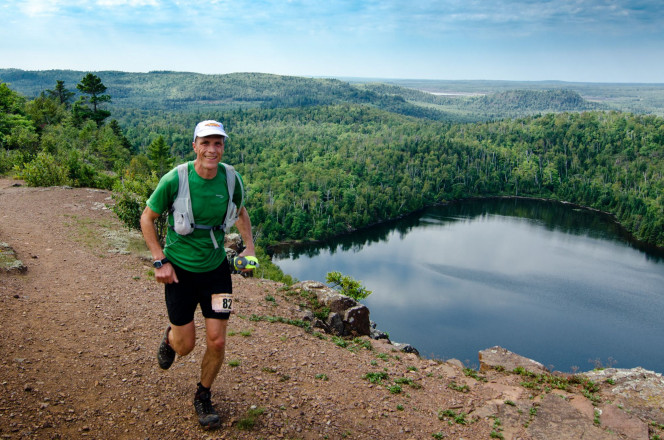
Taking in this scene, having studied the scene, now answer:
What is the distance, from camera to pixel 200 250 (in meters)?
4.47

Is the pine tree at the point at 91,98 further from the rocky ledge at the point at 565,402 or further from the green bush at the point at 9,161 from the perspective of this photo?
the rocky ledge at the point at 565,402

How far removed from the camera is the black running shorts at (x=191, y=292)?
179 inches

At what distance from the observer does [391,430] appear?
612 centimetres

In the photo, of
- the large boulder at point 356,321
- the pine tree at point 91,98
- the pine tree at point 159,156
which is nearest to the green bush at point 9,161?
the pine tree at point 91,98

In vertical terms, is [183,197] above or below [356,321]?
above

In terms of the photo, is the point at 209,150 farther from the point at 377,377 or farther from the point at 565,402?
the point at 565,402

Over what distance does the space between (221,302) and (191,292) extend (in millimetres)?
334

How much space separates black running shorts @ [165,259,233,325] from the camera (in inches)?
179

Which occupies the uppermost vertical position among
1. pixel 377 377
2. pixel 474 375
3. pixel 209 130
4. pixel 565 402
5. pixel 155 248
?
pixel 209 130

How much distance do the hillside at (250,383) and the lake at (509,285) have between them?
10.4 metres

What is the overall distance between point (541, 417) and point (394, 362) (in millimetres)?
2694

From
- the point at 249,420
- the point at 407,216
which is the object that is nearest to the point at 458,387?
the point at 249,420

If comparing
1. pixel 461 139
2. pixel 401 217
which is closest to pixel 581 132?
pixel 461 139

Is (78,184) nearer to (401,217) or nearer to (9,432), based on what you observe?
(9,432)
